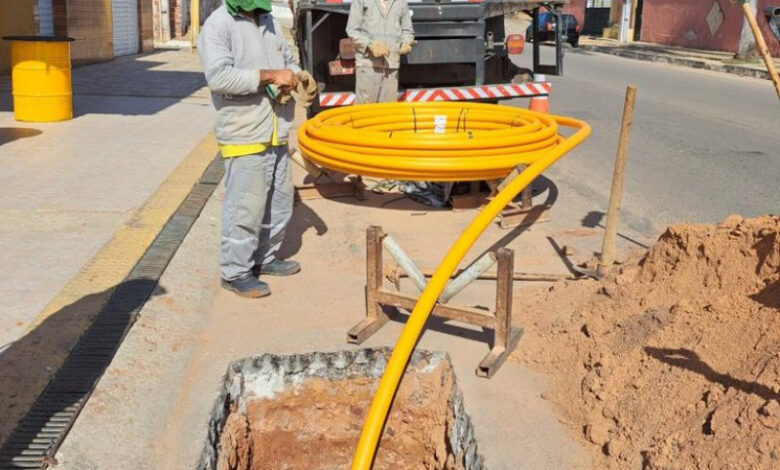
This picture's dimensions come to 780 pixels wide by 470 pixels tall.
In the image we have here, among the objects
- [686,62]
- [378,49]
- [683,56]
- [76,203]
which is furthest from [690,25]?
[76,203]

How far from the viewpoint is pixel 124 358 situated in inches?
167

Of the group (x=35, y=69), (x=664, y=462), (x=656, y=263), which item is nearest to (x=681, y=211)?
(x=656, y=263)

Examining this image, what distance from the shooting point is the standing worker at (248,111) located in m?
4.90

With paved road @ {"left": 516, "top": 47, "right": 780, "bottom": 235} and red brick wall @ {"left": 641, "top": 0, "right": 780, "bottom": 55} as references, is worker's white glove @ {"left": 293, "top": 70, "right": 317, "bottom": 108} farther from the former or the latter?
red brick wall @ {"left": 641, "top": 0, "right": 780, "bottom": 55}

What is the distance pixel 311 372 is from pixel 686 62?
874 inches

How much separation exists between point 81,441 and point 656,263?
300 centimetres

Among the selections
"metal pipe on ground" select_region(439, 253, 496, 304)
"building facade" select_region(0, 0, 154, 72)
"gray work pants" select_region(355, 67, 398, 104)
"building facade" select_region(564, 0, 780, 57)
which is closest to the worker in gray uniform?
"gray work pants" select_region(355, 67, 398, 104)

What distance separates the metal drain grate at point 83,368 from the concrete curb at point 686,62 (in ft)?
49.2

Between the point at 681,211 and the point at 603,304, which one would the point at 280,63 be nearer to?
the point at 603,304

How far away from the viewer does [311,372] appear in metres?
4.32

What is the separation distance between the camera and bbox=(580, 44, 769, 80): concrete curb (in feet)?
68.1

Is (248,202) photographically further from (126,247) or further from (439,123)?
(439,123)

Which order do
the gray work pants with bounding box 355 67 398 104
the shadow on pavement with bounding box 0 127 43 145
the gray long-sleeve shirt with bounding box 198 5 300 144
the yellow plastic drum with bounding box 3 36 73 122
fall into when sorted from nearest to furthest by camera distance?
the gray long-sleeve shirt with bounding box 198 5 300 144 → the gray work pants with bounding box 355 67 398 104 → the shadow on pavement with bounding box 0 127 43 145 → the yellow plastic drum with bounding box 3 36 73 122

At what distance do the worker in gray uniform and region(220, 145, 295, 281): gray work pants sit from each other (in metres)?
2.93
